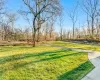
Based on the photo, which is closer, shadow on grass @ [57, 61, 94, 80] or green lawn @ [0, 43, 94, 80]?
green lawn @ [0, 43, 94, 80]

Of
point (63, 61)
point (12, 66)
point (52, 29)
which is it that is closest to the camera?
point (12, 66)

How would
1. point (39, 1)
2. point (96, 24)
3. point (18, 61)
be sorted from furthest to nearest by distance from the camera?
point (96, 24) < point (39, 1) < point (18, 61)

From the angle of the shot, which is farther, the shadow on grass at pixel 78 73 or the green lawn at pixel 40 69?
the shadow on grass at pixel 78 73

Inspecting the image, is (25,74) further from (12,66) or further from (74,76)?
(74,76)

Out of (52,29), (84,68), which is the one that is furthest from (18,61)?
(52,29)

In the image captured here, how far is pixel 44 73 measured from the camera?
10.7 m

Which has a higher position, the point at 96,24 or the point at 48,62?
the point at 96,24

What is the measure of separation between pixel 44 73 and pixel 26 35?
43.2 metres

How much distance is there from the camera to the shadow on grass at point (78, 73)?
10.4m

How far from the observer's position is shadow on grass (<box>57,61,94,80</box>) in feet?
34.2

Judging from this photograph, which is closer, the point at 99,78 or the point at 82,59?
the point at 99,78

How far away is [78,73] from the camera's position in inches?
444

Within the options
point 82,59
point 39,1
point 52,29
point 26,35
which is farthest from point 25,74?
point 52,29

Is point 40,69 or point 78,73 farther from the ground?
point 40,69
